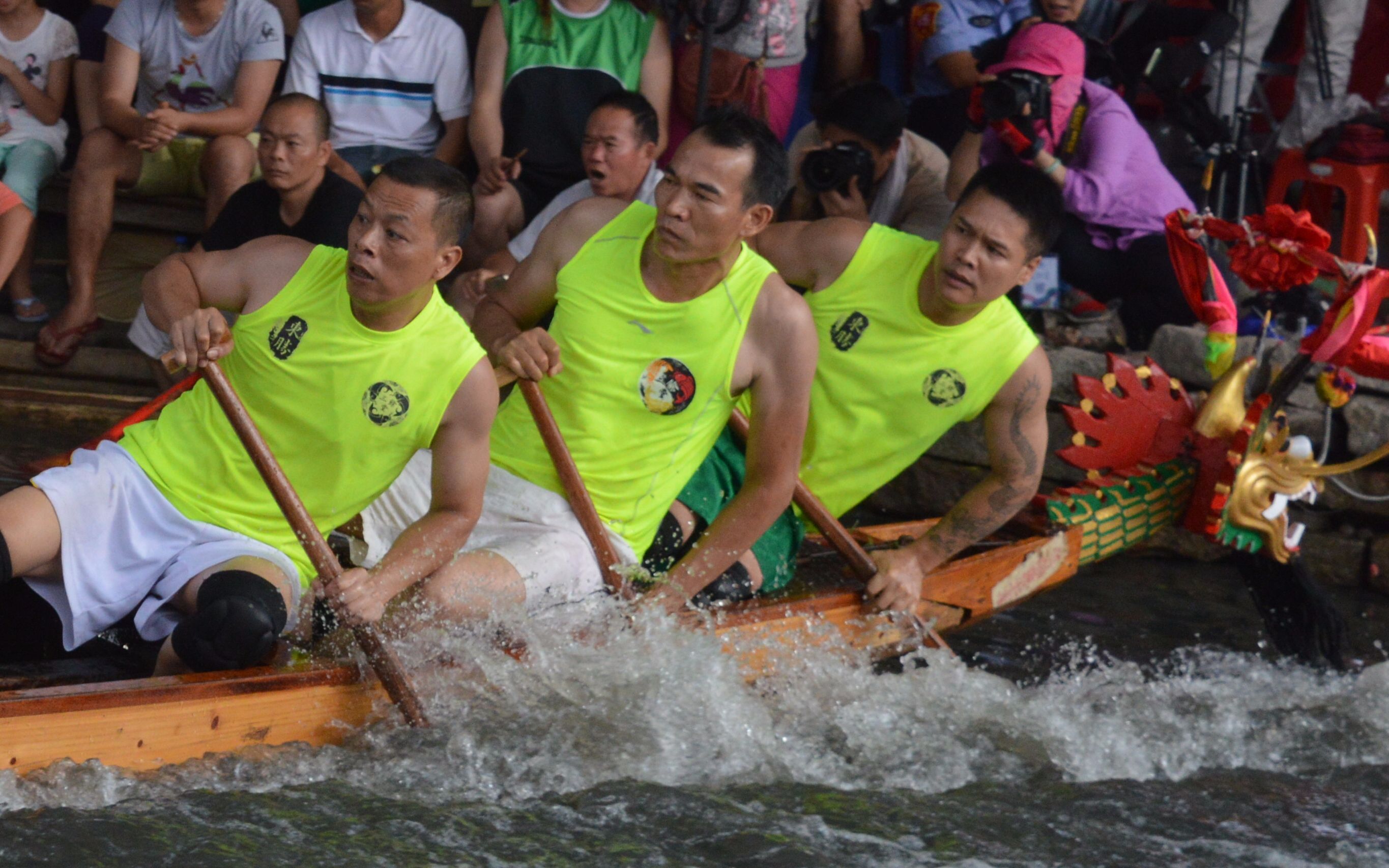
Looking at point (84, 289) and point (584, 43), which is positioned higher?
point (584, 43)

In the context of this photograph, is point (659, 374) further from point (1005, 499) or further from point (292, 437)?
point (1005, 499)

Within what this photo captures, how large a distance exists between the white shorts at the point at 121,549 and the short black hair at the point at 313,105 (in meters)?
1.62

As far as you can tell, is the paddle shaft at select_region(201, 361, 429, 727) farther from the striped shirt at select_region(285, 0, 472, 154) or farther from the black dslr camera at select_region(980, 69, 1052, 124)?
the black dslr camera at select_region(980, 69, 1052, 124)

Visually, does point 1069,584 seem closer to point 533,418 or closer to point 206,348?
point 533,418

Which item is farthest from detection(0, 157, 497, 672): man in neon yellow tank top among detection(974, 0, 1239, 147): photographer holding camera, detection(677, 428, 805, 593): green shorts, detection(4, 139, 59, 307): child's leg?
detection(974, 0, 1239, 147): photographer holding camera

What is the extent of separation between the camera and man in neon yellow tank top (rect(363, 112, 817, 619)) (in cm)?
320

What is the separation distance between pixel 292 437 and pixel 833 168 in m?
2.08

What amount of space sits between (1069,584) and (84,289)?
3475mm

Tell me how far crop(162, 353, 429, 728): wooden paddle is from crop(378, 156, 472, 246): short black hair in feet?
1.68

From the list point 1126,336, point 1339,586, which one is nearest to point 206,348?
point 1126,336

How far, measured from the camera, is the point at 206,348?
261cm

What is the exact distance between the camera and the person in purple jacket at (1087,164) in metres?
4.76

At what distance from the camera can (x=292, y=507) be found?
2.72m

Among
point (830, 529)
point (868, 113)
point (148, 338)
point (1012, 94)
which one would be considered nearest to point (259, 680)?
point (830, 529)
